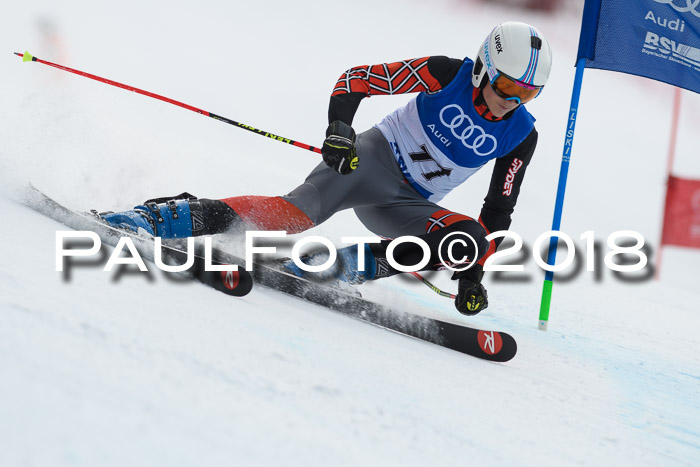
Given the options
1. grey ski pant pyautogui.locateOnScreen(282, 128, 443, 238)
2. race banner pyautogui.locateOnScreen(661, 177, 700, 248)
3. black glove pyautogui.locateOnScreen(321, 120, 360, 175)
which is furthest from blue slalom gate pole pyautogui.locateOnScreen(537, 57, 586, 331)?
race banner pyautogui.locateOnScreen(661, 177, 700, 248)

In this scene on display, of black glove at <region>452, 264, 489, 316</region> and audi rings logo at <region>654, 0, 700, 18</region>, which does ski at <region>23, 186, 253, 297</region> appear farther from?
audi rings logo at <region>654, 0, 700, 18</region>

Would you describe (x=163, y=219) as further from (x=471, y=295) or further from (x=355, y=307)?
(x=471, y=295)

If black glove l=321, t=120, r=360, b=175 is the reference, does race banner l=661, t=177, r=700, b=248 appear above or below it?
below

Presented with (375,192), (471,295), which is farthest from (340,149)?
(471,295)

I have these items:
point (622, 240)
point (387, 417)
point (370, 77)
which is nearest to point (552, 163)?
point (622, 240)

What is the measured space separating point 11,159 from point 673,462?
285 centimetres

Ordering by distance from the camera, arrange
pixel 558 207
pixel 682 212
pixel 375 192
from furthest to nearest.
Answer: pixel 682 212 < pixel 558 207 < pixel 375 192

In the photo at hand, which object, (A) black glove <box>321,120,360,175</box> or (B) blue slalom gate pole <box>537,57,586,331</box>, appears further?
(B) blue slalom gate pole <box>537,57,586,331</box>

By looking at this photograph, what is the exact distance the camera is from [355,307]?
247 centimetres

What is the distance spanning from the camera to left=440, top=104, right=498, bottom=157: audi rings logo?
2666 mm

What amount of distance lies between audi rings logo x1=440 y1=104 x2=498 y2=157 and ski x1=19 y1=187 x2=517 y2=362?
2.52 ft

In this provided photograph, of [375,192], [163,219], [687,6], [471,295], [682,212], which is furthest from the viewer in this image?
[682,212]

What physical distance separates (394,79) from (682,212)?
529cm

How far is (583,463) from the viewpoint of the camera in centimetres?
143
